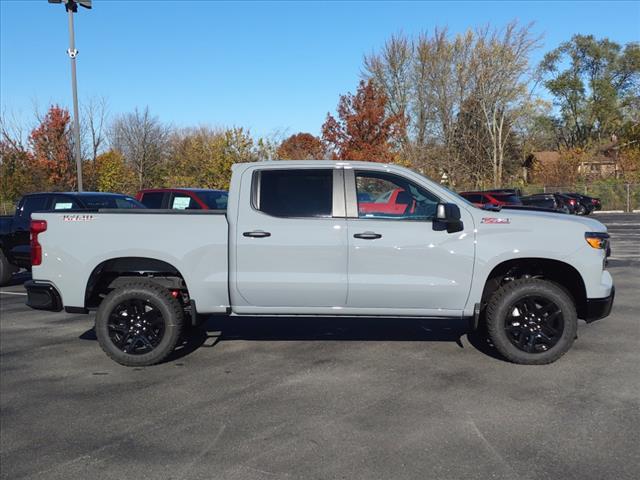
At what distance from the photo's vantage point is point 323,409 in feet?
14.3

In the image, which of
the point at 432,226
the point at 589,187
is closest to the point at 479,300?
the point at 432,226

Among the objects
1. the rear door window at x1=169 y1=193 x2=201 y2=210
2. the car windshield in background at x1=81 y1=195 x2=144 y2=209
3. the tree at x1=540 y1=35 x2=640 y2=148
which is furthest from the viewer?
the tree at x1=540 y1=35 x2=640 y2=148

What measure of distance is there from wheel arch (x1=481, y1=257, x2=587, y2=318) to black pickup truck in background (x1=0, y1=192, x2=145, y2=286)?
730cm

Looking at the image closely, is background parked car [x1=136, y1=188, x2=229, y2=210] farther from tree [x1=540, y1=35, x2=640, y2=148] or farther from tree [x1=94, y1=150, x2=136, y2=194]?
tree [x1=540, y1=35, x2=640, y2=148]

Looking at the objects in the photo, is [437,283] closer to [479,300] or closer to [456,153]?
[479,300]

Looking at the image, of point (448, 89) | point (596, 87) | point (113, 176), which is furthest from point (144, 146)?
point (596, 87)

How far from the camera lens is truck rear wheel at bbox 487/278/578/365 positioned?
520 centimetres

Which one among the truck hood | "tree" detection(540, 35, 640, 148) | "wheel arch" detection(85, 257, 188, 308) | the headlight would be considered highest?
"tree" detection(540, 35, 640, 148)

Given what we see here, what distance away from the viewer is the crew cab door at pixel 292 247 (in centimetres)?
521

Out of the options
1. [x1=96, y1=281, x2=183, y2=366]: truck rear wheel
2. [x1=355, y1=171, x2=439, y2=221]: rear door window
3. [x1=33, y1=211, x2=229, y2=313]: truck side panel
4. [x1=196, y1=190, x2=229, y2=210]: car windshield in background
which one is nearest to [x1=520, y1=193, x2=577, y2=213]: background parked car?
[x1=196, y1=190, x2=229, y2=210]: car windshield in background

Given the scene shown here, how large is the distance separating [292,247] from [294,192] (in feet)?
1.85

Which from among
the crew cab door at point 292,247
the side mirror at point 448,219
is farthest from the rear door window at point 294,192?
the side mirror at point 448,219

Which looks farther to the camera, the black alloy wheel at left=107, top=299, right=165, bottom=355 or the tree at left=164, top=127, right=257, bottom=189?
the tree at left=164, top=127, right=257, bottom=189

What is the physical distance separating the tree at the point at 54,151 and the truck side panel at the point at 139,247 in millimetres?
28543
